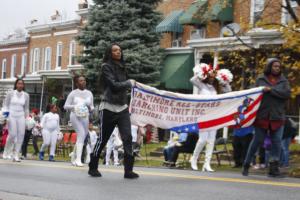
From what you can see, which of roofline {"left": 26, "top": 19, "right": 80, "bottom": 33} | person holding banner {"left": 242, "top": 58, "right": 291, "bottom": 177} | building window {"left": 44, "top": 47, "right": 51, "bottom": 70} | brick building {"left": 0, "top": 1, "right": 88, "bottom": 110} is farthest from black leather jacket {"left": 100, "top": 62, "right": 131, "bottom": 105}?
building window {"left": 44, "top": 47, "right": 51, "bottom": 70}

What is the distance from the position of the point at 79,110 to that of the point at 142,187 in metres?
4.77

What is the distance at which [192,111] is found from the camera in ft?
37.3

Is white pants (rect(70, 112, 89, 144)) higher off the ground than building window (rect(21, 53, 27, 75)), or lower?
lower

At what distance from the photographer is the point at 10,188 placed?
8297 mm

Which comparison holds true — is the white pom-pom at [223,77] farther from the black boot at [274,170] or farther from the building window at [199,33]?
the building window at [199,33]

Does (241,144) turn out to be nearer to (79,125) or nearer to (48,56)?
(79,125)

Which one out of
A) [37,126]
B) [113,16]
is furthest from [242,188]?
[113,16]

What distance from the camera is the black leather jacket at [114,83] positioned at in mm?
8992

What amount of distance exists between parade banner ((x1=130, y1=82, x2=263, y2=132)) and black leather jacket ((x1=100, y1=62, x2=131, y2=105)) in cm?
177

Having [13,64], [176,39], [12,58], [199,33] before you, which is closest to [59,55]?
[13,64]

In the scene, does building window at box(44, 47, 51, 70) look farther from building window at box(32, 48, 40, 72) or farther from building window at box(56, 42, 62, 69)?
building window at box(32, 48, 40, 72)

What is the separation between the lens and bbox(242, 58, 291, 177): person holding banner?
33.2ft

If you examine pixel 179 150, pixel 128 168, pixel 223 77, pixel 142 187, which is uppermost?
pixel 223 77

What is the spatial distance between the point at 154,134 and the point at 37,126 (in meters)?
6.54
